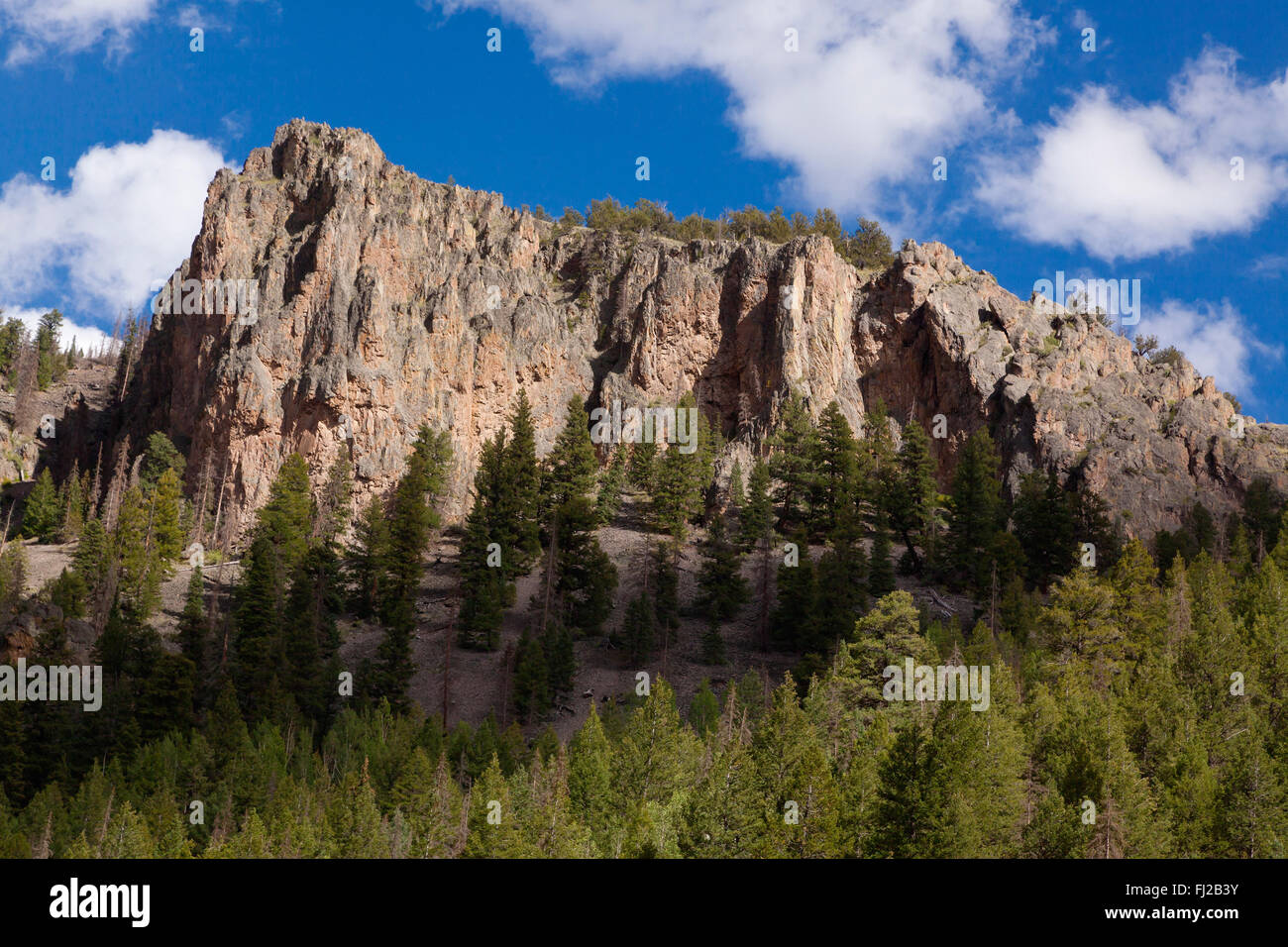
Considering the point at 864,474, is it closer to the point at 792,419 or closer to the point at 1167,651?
the point at 792,419

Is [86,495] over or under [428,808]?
over

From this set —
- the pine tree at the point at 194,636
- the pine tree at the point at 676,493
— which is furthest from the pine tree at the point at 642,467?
the pine tree at the point at 194,636

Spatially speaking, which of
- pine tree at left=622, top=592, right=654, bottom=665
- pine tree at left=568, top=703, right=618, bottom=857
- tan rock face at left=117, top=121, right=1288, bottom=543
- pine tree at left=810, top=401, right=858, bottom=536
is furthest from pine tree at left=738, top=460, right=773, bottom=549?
pine tree at left=568, top=703, right=618, bottom=857

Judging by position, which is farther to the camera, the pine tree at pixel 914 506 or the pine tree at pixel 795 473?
the pine tree at pixel 795 473

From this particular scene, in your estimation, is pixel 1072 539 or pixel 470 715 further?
pixel 1072 539

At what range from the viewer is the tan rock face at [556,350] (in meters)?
99.1

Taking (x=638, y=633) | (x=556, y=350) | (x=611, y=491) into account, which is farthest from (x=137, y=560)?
(x=556, y=350)

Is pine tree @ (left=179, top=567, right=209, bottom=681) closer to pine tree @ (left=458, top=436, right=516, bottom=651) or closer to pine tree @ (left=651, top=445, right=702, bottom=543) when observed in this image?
pine tree @ (left=458, top=436, right=516, bottom=651)

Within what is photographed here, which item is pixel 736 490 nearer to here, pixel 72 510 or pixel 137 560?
pixel 137 560

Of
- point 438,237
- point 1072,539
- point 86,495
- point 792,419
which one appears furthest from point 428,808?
point 438,237

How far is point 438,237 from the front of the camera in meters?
117

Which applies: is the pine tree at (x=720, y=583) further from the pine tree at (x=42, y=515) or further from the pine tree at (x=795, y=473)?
the pine tree at (x=42, y=515)
